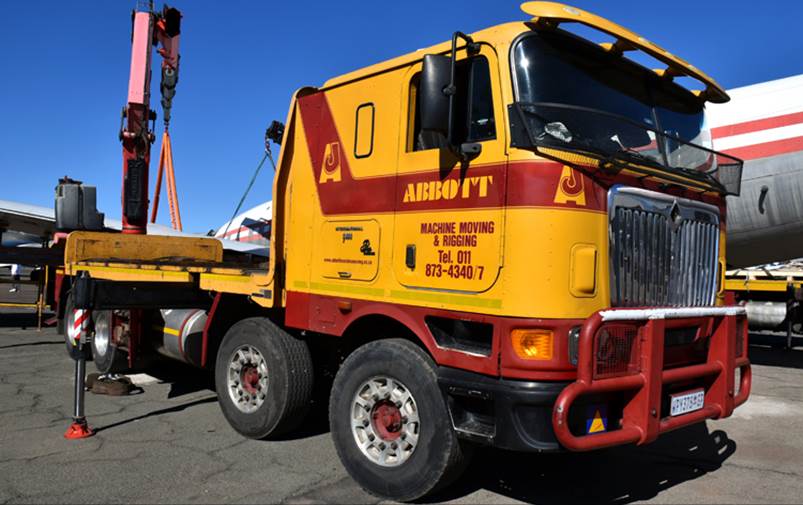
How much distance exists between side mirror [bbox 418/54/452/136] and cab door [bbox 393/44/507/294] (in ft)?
0.90

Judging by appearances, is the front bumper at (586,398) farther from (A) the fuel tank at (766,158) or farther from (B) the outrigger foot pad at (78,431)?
(A) the fuel tank at (766,158)

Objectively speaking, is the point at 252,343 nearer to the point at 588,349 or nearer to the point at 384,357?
the point at 384,357

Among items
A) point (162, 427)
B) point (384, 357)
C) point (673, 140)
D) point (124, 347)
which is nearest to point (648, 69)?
point (673, 140)

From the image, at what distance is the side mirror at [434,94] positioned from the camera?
3887mm

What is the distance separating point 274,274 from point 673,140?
10.8 feet

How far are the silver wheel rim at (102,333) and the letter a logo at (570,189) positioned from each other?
675cm

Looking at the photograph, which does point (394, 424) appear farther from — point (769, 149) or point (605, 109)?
point (769, 149)

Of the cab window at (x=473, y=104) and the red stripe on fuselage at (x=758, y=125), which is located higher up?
the red stripe on fuselage at (x=758, y=125)

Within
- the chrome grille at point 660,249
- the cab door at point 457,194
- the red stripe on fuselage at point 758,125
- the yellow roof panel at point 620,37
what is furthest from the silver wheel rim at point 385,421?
the red stripe on fuselage at point 758,125

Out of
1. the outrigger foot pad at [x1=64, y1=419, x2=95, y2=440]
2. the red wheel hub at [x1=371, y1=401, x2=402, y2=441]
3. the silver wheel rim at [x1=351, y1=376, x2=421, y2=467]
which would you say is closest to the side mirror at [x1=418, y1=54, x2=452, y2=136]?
the silver wheel rim at [x1=351, y1=376, x2=421, y2=467]

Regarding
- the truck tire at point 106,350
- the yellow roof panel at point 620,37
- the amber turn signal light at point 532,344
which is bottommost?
the truck tire at point 106,350

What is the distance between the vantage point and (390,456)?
431cm

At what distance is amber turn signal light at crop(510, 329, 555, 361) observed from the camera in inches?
145

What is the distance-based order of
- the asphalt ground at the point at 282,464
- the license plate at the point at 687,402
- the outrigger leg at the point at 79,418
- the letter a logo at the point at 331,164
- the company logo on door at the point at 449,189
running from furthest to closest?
Answer: 1. the outrigger leg at the point at 79,418
2. the letter a logo at the point at 331,164
3. the asphalt ground at the point at 282,464
4. the license plate at the point at 687,402
5. the company logo on door at the point at 449,189
